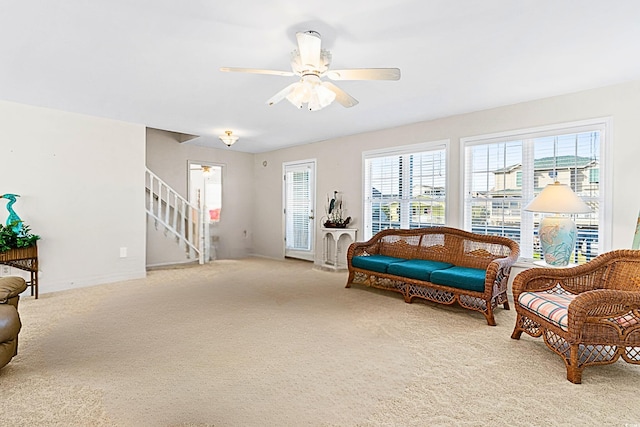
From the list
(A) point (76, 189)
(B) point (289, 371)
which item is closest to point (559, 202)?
(B) point (289, 371)

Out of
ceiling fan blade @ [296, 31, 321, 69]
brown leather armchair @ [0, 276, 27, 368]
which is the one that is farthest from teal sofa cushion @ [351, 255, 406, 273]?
brown leather armchair @ [0, 276, 27, 368]

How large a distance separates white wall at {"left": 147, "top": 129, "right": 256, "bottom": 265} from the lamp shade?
6051 mm

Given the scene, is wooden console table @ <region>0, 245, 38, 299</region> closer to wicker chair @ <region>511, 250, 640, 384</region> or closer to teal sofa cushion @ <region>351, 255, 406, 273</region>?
teal sofa cushion @ <region>351, 255, 406, 273</region>

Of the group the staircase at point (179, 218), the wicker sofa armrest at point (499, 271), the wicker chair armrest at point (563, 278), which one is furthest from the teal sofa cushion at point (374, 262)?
the staircase at point (179, 218)

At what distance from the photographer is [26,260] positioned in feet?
14.1

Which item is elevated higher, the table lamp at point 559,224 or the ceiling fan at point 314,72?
the ceiling fan at point 314,72

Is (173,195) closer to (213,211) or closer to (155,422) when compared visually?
(213,211)

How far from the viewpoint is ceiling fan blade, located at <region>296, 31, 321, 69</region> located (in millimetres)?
2398

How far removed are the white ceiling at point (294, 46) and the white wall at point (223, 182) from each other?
2363mm

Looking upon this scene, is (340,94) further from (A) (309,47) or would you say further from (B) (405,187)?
(B) (405,187)

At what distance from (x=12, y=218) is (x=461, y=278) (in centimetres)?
529

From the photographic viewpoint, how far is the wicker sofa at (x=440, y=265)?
372 cm

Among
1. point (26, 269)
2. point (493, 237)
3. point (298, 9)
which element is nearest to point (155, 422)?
point (298, 9)

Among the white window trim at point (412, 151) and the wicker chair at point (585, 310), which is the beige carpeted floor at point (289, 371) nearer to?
the wicker chair at point (585, 310)
